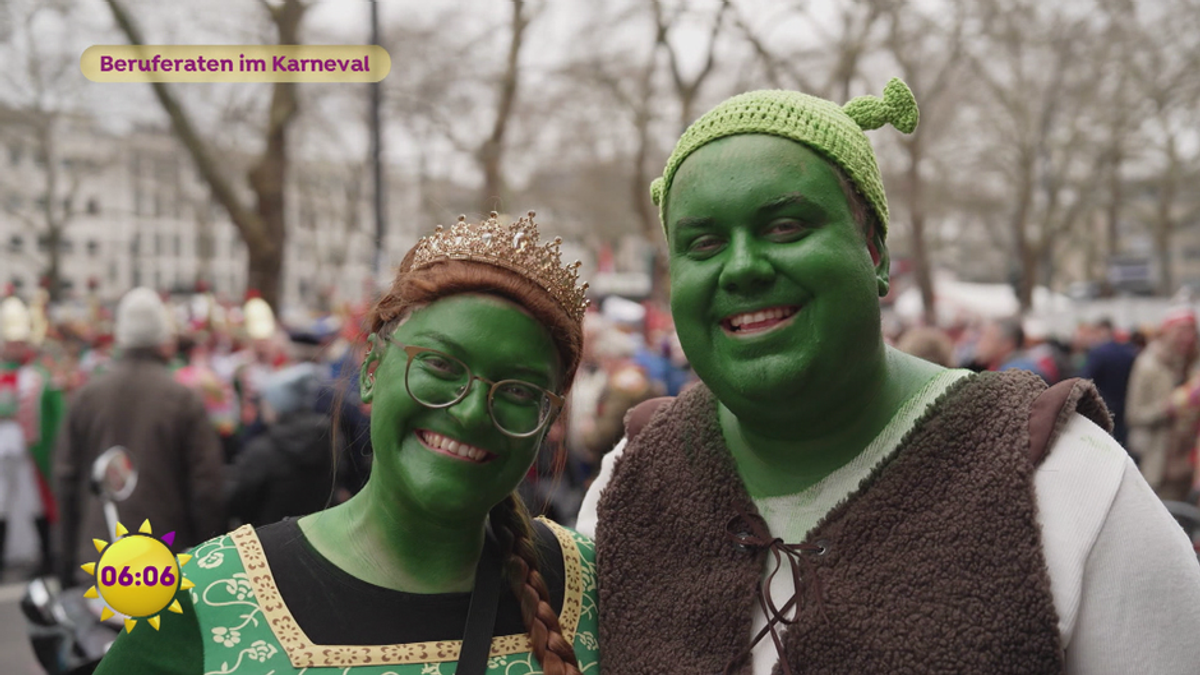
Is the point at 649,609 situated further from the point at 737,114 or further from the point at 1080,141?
the point at 1080,141

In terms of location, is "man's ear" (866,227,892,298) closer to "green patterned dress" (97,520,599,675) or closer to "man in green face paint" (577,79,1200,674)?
"man in green face paint" (577,79,1200,674)

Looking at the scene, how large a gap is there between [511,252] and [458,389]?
28 cm

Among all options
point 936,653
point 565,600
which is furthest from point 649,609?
point 936,653

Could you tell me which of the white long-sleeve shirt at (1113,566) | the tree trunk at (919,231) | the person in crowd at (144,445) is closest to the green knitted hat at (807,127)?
the white long-sleeve shirt at (1113,566)

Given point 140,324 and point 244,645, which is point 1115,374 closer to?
point 140,324

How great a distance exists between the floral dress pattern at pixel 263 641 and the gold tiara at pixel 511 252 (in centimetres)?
62

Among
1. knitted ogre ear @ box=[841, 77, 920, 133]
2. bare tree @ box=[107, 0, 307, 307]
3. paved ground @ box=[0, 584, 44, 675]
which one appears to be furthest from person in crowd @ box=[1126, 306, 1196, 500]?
bare tree @ box=[107, 0, 307, 307]

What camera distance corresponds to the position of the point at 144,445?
5.06m

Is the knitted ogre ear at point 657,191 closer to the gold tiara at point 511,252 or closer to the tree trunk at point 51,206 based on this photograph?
the gold tiara at point 511,252

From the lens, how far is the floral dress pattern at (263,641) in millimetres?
1790

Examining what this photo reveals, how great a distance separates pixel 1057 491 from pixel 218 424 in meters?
7.24

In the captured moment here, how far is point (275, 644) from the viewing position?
181 cm

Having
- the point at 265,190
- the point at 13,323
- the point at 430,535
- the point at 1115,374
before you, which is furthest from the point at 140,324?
the point at 265,190

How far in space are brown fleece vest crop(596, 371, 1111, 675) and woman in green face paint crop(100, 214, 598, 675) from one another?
189mm
